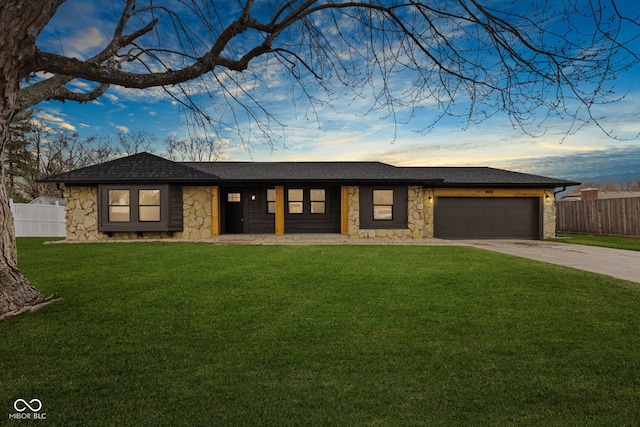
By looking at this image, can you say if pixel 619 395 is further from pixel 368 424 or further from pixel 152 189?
pixel 152 189

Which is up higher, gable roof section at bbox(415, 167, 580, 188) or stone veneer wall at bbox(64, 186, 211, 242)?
gable roof section at bbox(415, 167, 580, 188)

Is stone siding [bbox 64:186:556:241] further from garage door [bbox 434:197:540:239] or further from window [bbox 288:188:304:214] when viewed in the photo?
window [bbox 288:188:304:214]

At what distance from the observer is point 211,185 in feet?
52.6

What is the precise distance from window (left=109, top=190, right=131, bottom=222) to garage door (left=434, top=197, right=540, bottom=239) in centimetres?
1364

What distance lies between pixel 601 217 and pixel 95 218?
23292mm

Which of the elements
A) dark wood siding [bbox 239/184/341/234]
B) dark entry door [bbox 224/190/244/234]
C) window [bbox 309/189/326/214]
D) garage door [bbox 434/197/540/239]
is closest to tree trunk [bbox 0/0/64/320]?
dark wood siding [bbox 239/184/341/234]

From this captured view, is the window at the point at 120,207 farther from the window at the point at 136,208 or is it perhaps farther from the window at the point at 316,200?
the window at the point at 316,200

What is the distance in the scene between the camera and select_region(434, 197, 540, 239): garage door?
16.9m

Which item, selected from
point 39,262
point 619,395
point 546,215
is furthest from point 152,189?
point 546,215

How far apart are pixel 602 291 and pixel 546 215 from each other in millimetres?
12328

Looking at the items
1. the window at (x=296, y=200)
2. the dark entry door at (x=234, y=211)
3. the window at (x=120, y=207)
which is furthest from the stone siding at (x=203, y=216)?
the window at (x=296, y=200)

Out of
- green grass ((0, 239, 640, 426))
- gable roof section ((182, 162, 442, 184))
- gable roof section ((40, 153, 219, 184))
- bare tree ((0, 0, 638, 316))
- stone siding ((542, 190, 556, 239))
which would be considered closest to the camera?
green grass ((0, 239, 640, 426))

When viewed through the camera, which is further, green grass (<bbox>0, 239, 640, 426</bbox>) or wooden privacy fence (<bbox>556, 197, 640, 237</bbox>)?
wooden privacy fence (<bbox>556, 197, 640, 237</bbox>)

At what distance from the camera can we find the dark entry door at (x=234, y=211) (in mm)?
18062
